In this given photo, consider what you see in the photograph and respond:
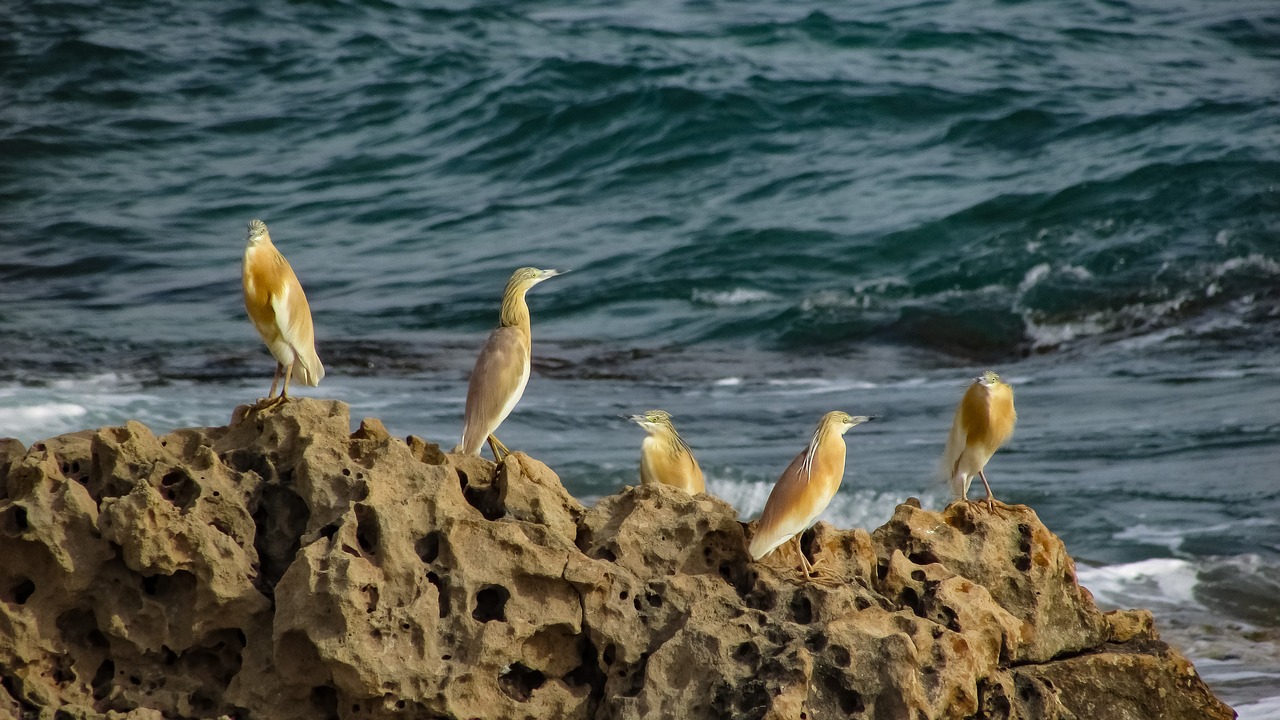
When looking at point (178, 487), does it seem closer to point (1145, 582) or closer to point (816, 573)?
point (816, 573)

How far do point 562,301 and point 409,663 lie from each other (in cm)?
1224

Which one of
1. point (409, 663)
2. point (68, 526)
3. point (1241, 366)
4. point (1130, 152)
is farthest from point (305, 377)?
point (1130, 152)

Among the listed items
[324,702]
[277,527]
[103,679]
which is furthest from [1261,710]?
[103,679]

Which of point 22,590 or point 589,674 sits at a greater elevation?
point 22,590

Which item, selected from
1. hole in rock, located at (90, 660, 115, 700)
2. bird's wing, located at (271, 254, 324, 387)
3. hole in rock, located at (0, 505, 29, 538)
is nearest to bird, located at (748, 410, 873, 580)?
bird's wing, located at (271, 254, 324, 387)

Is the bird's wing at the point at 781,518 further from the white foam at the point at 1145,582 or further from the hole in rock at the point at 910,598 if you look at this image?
the white foam at the point at 1145,582

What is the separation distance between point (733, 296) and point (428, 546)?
12123mm

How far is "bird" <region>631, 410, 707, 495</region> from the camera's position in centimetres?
589

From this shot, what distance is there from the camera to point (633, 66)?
930 inches

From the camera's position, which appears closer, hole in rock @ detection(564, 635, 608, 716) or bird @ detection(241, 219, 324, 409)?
hole in rock @ detection(564, 635, 608, 716)

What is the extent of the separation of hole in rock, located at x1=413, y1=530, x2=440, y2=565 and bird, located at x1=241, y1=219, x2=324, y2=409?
4.42ft

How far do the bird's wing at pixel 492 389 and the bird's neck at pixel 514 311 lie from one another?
222 mm

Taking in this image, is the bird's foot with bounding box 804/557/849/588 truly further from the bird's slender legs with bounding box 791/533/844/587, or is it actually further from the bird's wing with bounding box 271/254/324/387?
the bird's wing with bounding box 271/254/324/387

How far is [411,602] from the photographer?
167 inches
